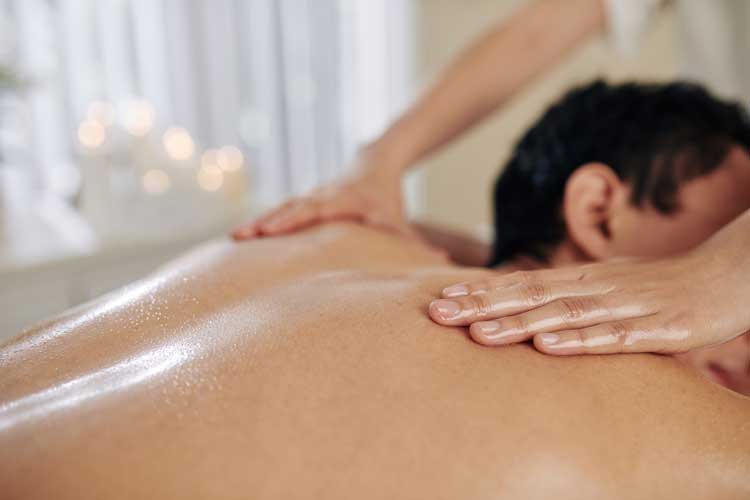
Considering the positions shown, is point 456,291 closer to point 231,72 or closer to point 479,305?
point 479,305

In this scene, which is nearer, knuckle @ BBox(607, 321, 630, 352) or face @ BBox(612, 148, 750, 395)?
knuckle @ BBox(607, 321, 630, 352)

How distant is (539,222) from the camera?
1266mm

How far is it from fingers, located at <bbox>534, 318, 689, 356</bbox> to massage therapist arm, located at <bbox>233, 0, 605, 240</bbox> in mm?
678

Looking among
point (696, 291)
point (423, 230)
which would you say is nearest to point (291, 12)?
point (423, 230)

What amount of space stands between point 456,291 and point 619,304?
0.18 metres

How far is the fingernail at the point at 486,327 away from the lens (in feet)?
2.24

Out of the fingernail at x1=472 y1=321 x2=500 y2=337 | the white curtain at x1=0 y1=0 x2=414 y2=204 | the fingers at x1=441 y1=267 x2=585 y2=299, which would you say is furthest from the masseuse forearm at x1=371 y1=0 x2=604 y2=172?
the white curtain at x1=0 y1=0 x2=414 y2=204

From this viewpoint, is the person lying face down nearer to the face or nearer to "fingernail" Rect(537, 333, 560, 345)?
the face

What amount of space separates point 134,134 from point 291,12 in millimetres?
1530

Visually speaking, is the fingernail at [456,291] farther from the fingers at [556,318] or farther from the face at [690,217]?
the face at [690,217]

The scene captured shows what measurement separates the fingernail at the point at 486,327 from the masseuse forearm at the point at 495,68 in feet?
2.91

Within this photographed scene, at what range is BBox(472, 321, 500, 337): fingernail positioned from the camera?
0.68 meters

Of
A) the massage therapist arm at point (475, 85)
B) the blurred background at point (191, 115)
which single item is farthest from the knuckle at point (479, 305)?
the blurred background at point (191, 115)

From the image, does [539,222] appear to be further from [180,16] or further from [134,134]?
[180,16]
